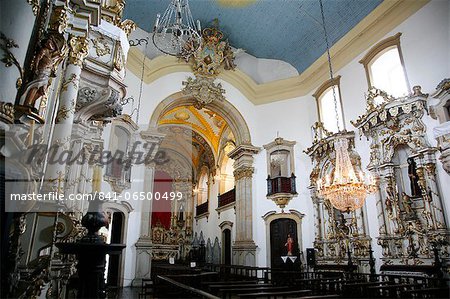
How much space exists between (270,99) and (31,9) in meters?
11.7

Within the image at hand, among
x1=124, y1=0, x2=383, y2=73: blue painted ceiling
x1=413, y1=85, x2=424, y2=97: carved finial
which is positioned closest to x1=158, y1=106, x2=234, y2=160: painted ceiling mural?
x1=124, y1=0, x2=383, y2=73: blue painted ceiling

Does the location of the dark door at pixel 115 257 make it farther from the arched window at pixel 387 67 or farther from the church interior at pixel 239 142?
the arched window at pixel 387 67

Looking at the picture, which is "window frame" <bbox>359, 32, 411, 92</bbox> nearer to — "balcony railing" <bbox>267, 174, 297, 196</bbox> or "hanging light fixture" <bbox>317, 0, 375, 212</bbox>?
"hanging light fixture" <bbox>317, 0, 375, 212</bbox>

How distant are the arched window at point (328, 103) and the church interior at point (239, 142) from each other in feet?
0.19

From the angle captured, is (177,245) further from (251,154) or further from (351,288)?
(351,288)

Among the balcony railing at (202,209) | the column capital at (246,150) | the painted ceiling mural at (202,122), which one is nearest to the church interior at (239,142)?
the painted ceiling mural at (202,122)

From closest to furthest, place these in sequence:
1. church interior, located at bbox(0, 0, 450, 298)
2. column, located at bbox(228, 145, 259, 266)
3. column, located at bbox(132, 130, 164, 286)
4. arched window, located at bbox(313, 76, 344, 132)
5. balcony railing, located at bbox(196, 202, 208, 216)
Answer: church interior, located at bbox(0, 0, 450, 298) < column, located at bbox(132, 130, 164, 286) < arched window, located at bbox(313, 76, 344, 132) < column, located at bbox(228, 145, 259, 266) < balcony railing, located at bbox(196, 202, 208, 216)

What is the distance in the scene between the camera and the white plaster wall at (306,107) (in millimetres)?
8164

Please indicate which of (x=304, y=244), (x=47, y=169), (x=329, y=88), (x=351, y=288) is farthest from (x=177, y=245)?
(x=47, y=169)

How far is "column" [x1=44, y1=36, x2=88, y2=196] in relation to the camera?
423cm

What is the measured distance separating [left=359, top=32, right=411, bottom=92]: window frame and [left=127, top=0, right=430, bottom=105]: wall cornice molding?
0.34 metres

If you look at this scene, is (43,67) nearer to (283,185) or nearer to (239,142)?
(283,185)

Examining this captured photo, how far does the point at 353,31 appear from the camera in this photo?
1106 cm

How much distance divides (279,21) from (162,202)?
13.3 m
